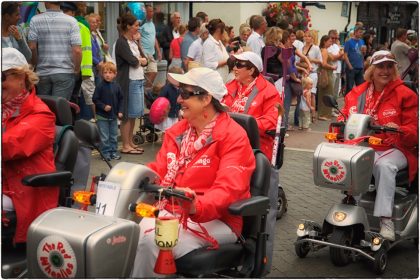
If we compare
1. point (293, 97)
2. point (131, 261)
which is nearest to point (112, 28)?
point (293, 97)

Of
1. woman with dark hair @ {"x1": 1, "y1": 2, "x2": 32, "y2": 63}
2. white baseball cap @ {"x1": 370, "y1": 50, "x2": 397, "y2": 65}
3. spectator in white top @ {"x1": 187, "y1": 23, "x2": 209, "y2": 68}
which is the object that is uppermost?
woman with dark hair @ {"x1": 1, "y1": 2, "x2": 32, "y2": 63}

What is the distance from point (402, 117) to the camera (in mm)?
5922

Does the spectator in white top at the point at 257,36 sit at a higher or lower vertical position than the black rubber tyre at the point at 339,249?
higher

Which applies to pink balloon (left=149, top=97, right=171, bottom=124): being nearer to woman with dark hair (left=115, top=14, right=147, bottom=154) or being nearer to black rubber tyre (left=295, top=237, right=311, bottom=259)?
black rubber tyre (left=295, top=237, right=311, bottom=259)

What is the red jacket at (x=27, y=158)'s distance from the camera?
14.0 ft

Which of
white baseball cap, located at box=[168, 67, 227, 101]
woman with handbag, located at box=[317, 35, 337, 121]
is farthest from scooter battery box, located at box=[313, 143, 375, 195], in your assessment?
woman with handbag, located at box=[317, 35, 337, 121]

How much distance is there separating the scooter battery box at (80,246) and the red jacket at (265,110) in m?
2.93

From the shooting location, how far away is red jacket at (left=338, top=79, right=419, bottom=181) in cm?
578

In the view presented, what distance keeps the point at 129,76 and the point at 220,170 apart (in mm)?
5865

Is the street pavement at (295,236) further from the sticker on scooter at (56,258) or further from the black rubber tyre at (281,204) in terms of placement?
the sticker on scooter at (56,258)

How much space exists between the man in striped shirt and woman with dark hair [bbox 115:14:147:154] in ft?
5.22

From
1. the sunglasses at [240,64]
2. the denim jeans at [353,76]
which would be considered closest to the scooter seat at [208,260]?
the sunglasses at [240,64]

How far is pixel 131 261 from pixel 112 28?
33.6 ft

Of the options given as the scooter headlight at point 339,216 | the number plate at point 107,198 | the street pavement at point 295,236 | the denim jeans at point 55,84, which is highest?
the denim jeans at point 55,84
